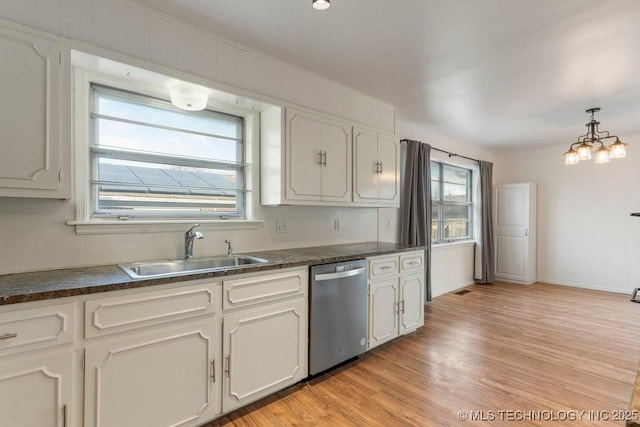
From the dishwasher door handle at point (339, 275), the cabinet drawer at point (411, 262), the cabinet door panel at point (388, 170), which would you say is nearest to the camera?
the dishwasher door handle at point (339, 275)

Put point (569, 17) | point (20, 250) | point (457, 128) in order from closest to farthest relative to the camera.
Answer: point (20, 250) → point (569, 17) → point (457, 128)

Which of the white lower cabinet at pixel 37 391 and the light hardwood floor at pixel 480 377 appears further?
the light hardwood floor at pixel 480 377

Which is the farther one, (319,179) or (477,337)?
(477,337)

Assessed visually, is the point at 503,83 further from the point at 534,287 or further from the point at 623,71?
the point at 534,287

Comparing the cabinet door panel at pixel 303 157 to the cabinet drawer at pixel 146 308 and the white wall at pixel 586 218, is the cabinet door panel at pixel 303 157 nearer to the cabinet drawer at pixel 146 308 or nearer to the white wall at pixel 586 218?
the cabinet drawer at pixel 146 308

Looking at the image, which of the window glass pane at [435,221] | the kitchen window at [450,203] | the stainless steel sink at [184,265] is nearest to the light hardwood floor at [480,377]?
the stainless steel sink at [184,265]

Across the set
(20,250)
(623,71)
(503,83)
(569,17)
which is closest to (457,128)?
(503,83)

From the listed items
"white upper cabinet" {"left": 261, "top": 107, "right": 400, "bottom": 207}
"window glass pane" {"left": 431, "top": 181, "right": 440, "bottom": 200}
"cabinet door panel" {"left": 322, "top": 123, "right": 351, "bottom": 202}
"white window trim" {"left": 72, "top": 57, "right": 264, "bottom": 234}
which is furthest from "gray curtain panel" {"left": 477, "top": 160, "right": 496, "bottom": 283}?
"white window trim" {"left": 72, "top": 57, "right": 264, "bottom": 234}

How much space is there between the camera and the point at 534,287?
5.35 metres

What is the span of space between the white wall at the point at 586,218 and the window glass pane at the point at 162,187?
569cm

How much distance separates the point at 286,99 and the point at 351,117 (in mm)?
776

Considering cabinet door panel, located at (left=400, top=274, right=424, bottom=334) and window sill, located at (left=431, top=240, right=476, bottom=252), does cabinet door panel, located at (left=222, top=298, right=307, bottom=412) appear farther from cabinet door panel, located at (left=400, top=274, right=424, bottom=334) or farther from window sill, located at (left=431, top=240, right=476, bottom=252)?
window sill, located at (left=431, top=240, right=476, bottom=252)

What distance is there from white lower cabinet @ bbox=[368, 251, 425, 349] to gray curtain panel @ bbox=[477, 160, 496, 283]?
283cm

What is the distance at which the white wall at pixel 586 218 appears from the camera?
4840 millimetres
